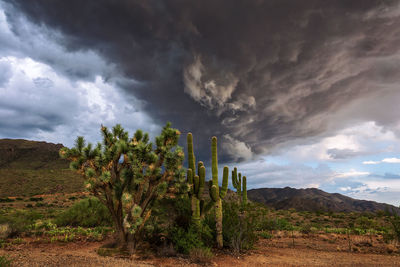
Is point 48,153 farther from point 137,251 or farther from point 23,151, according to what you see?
point 137,251

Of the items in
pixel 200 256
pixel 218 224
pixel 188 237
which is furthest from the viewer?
pixel 218 224

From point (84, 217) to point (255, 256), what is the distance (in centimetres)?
1363

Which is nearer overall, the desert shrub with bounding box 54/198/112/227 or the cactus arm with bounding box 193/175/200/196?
the cactus arm with bounding box 193/175/200/196

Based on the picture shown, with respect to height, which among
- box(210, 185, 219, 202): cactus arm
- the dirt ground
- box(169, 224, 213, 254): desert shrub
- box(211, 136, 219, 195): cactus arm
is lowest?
the dirt ground

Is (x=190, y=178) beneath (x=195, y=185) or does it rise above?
above

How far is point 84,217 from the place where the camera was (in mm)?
17453

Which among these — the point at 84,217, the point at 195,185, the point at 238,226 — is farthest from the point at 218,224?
the point at 84,217

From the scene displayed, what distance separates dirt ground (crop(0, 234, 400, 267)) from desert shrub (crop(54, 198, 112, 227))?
6129 mm

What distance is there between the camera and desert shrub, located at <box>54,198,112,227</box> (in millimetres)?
17172

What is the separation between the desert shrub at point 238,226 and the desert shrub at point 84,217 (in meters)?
10.5

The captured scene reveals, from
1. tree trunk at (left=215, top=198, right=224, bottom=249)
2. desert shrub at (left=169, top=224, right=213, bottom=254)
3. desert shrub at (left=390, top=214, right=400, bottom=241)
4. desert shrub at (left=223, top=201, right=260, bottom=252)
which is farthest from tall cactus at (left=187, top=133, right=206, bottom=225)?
desert shrub at (left=390, top=214, right=400, bottom=241)

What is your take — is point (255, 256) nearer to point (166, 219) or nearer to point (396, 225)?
point (166, 219)

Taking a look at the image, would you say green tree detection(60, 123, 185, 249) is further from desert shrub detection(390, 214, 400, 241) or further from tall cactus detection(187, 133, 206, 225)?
desert shrub detection(390, 214, 400, 241)

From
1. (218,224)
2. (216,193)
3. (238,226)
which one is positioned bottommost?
(238,226)
